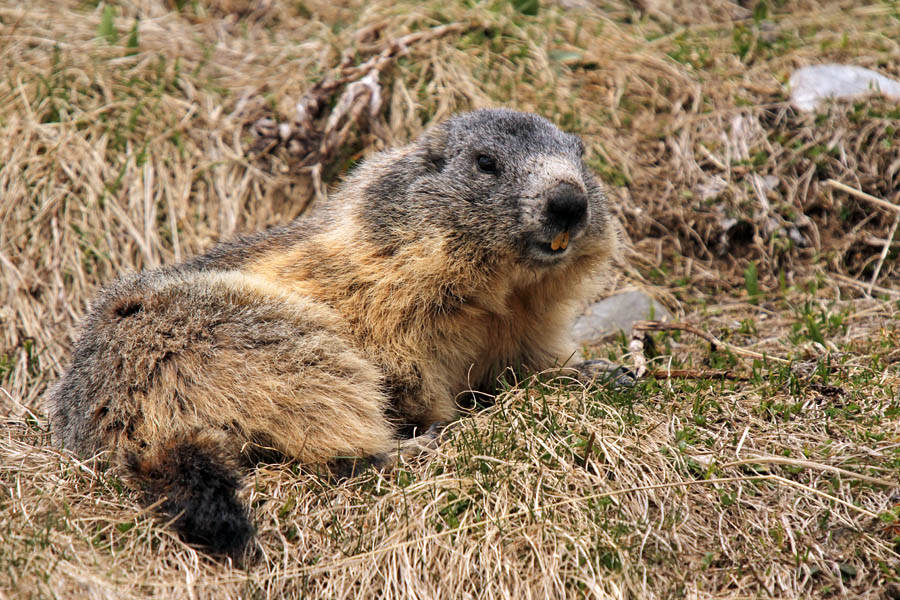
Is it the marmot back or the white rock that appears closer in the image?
the marmot back

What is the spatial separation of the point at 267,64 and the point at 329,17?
127cm

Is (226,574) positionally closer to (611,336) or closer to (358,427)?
(358,427)

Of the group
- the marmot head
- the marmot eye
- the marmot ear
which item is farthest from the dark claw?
the marmot ear

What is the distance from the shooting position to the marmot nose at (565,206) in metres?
4.75

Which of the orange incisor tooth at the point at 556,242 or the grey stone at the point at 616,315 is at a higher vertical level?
the orange incisor tooth at the point at 556,242

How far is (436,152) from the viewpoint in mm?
5391

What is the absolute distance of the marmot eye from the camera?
5133 mm

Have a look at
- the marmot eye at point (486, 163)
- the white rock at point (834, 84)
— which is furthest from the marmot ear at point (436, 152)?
the white rock at point (834, 84)

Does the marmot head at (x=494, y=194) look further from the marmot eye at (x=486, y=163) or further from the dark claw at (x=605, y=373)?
the dark claw at (x=605, y=373)

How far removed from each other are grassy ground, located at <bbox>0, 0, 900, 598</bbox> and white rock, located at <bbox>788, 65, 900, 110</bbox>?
203 mm

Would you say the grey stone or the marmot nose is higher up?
the marmot nose

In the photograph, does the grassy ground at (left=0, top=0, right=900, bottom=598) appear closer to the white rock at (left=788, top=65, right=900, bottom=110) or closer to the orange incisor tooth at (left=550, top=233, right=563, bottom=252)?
the white rock at (left=788, top=65, right=900, bottom=110)

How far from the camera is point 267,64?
9.34 metres

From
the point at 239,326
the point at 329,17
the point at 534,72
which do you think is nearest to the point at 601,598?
the point at 239,326
